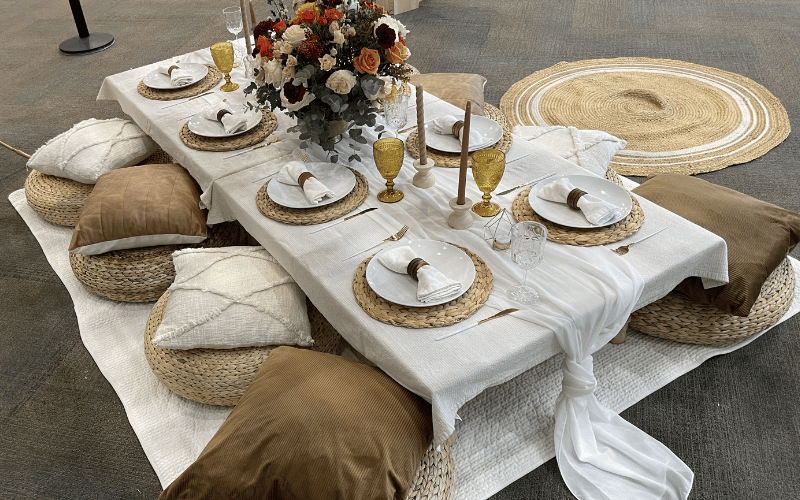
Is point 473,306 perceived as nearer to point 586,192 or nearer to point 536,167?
point 586,192

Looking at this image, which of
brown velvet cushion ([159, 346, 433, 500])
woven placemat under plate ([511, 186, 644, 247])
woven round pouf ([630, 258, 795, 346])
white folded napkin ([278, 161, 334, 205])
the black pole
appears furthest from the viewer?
the black pole

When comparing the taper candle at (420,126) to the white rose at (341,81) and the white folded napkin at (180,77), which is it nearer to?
the white rose at (341,81)

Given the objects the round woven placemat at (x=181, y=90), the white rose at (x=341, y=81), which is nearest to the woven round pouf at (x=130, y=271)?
the round woven placemat at (x=181, y=90)

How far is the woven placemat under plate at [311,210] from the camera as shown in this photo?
200cm

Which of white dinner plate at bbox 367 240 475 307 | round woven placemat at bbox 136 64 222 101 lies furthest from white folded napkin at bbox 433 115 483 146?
round woven placemat at bbox 136 64 222 101

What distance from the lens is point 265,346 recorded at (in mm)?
2031

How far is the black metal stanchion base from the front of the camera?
4828 millimetres

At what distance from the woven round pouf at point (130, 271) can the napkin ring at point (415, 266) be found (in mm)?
1098

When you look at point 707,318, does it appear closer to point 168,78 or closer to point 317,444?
point 317,444

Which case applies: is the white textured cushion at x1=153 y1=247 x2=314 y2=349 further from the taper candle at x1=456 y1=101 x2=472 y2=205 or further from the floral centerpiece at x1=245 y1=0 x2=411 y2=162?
the taper candle at x1=456 y1=101 x2=472 y2=205

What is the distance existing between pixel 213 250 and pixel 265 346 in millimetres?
393

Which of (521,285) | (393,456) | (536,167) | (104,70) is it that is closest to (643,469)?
(521,285)

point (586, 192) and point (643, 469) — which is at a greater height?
point (586, 192)

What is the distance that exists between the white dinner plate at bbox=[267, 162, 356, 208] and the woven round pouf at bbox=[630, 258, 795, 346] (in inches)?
40.8
